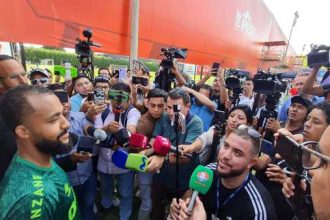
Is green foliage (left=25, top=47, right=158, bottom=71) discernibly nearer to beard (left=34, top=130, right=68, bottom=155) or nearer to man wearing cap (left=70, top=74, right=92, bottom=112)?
man wearing cap (left=70, top=74, right=92, bottom=112)

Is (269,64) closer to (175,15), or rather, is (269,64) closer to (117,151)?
(175,15)

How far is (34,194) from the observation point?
991 mm

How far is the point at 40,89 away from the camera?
3.92 ft

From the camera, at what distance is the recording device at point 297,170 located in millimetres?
1064

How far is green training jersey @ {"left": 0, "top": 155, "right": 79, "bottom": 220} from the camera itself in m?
0.95

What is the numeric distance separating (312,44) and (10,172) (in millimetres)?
2996

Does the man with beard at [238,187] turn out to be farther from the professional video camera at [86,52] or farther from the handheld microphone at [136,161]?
the professional video camera at [86,52]

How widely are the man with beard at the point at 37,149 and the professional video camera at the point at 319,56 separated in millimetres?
2574

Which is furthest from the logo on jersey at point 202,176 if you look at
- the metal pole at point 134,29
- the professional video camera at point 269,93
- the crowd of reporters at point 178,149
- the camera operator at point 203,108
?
the metal pole at point 134,29

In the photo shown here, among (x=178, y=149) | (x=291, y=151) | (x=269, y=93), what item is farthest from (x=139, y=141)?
(x=269, y=93)

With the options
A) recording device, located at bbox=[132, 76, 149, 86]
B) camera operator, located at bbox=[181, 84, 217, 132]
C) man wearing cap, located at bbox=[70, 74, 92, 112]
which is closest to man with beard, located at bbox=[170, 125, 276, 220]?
camera operator, located at bbox=[181, 84, 217, 132]

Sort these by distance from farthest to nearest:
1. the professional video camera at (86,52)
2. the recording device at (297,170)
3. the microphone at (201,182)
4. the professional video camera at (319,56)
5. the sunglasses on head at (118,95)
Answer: the professional video camera at (86,52), the professional video camera at (319,56), the sunglasses on head at (118,95), the microphone at (201,182), the recording device at (297,170)

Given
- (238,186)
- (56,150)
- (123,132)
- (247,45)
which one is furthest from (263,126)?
(247,45)

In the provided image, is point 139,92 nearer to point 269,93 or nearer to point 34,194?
point 269,93
